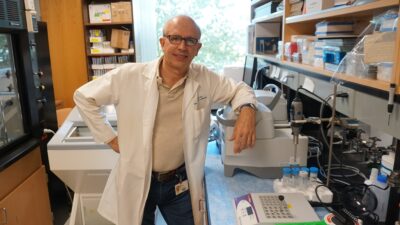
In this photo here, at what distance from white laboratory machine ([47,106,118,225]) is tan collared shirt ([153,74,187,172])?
0.47 meters

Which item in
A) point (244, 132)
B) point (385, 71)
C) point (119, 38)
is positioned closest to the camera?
point (385, 71)

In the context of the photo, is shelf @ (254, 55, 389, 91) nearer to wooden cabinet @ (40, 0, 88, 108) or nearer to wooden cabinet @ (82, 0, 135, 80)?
wooden cabinet @ (82, 0, 135, 80)

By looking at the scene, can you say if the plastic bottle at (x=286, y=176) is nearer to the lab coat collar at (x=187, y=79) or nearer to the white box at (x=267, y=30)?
the lab coat collar at (x=187, y=79)

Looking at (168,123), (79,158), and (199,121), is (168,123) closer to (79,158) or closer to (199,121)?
(199,121)

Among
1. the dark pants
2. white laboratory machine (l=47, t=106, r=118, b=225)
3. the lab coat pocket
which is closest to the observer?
the lab coat pocket

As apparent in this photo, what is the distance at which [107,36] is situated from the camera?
402cm

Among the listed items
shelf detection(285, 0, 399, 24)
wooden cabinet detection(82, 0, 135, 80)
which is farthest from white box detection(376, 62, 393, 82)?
wooden cabinet detection(82, 0, 135, 80)

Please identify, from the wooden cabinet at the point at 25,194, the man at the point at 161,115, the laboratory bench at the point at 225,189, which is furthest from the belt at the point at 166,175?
the wooden cabinet at the point at 25,194

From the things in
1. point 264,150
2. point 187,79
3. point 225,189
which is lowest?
point 225,189

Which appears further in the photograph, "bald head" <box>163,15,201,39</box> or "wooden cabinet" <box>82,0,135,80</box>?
"wooden cabinet" <box>82,0,135,80</box>

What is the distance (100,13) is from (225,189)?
305cm

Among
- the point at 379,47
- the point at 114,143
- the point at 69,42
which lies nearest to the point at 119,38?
the point at 69,42

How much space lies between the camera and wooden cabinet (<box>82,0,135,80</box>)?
3740 millimetres

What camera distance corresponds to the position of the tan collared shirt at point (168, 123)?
1497 mm
